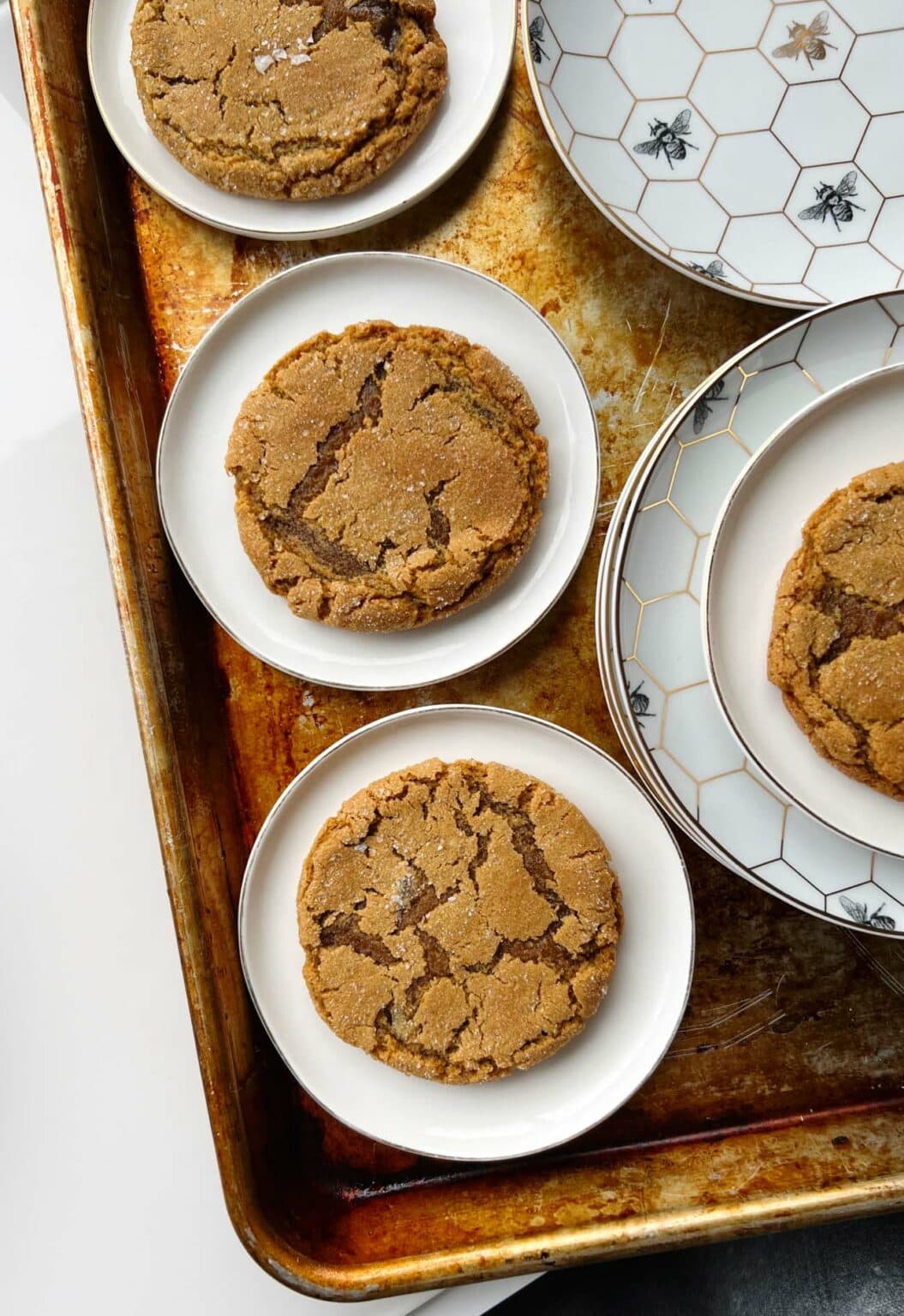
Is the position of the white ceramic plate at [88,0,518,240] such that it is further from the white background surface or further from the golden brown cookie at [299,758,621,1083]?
the golden brown cookie at [299,758,621,1083]

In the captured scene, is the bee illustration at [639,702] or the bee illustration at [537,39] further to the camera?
the bee illustration at [537,39]

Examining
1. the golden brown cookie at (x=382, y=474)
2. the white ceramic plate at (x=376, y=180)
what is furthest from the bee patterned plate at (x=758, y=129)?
the golden brown cookie at (x=382, y=474)

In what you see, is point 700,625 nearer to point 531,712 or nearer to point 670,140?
point 531,712

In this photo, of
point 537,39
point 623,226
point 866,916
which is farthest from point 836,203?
point 866,916

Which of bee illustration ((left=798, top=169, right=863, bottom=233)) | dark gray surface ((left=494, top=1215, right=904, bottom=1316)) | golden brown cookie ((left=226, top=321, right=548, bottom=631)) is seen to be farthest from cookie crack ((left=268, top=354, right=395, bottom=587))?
dark gray surface ((left=494, top=1215, right=904, bottom=1316))

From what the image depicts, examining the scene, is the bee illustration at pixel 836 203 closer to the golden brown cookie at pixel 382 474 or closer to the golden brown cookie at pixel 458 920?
the golden brown cookie at pixel 382 474

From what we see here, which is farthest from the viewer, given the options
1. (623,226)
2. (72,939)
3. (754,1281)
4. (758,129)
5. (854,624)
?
(754,1281)
